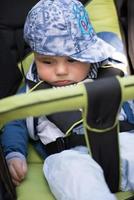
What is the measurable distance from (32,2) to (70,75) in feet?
1.57

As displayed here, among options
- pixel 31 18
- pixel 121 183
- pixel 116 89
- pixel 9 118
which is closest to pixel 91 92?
pixel 116 89

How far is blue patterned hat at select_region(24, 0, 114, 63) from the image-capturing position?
1.58 m

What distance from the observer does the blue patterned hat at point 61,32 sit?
1.58 metres

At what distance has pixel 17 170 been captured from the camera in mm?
1392

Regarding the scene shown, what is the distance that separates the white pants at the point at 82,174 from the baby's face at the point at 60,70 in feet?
0.90

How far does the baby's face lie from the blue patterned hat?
3cm

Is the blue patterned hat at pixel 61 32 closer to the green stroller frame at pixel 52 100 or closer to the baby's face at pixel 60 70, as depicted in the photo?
the baby's face at pixel 60 70

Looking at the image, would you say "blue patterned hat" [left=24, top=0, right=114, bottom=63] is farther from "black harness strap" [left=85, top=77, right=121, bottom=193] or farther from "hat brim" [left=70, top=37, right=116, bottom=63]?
"black harness strap" [left=85, top=77, right=121, bottom=193]

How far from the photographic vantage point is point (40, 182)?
1399 mm

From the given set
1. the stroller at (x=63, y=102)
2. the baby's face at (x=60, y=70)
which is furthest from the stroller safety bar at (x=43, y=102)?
the baby's face at (x=60, y=70)

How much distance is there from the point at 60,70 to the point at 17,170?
36 centimetres

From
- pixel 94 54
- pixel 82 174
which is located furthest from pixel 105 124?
pixel 94 54

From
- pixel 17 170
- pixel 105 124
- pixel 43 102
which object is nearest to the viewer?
pixel 43 102

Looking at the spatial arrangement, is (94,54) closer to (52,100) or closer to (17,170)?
(17,170)
